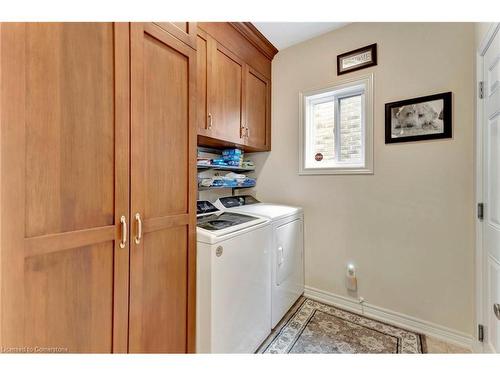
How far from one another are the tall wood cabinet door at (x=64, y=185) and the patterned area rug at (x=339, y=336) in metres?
1.24

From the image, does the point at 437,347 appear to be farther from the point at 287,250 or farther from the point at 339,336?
the point at 287,250

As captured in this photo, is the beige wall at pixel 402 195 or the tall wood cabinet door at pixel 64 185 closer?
the tall wood cabinet door at pixel 64 185

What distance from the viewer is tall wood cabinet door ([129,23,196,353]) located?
0.90 meters

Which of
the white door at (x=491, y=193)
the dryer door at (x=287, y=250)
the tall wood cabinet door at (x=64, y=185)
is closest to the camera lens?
the tall wood cabinet door at (x=64, y=185)

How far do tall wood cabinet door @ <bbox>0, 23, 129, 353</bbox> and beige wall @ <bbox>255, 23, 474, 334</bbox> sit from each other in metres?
1.78

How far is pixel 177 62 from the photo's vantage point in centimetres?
107

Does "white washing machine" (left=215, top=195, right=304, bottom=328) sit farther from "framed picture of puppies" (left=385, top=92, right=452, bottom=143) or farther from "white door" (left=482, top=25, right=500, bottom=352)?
"white door" (left=482, top=25, right=500, bottom=352)

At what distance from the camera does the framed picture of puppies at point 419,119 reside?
1565 millimetres

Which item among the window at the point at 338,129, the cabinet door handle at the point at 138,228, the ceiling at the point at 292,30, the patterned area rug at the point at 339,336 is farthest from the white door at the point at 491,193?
the cabinet door handle at the point at 138,228

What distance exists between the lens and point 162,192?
3.28 feet

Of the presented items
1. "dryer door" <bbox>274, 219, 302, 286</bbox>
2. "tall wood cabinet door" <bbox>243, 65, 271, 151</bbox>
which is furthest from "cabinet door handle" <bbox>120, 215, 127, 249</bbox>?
"tall wood cabinet door" <bbox>243, 65, 271, 151</bbox>

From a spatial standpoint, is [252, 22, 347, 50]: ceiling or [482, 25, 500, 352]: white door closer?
[482, 25, 500, 352]: white door

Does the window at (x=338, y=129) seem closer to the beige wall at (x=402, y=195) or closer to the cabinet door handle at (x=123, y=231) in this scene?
the beige wall at (x=402, y=195)

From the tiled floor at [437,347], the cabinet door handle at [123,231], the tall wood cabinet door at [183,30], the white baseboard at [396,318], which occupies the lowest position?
the tiled floor at [437,347]
